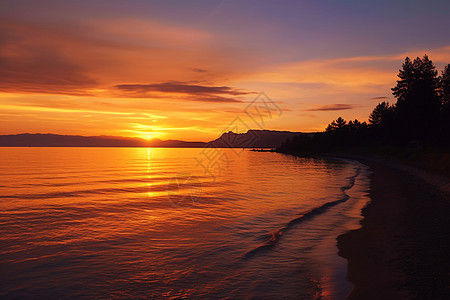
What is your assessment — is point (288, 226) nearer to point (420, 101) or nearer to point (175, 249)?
point (175, 249)

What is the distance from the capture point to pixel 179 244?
556 inches

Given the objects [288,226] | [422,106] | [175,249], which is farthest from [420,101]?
[175,249]

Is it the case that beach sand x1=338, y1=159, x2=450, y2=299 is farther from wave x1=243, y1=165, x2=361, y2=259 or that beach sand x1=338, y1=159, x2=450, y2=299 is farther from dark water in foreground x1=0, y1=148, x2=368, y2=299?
wave x1=243, y1=165, x2=361, y2=259

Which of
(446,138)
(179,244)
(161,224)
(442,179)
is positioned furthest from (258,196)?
(446,138)

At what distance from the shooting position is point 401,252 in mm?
11273

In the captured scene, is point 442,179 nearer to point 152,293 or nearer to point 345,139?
point 152,293

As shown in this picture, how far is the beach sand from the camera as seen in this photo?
836 centimetres

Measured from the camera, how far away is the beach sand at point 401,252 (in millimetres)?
8359

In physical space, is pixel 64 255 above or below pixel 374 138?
below

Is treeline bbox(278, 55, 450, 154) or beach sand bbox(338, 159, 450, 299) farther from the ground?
treeline bbox(278, 55, 450, 154)

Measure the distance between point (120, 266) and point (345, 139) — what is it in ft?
575

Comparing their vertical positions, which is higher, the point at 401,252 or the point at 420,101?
the point at 420,101

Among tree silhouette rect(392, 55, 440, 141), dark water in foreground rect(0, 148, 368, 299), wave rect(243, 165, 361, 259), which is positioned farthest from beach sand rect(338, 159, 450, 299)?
tree silhouette rect(392, 55, 440, 141)

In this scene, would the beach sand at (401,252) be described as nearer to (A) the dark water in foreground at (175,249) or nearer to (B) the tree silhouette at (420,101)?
(A) the dark water in foreground at (175,249)
